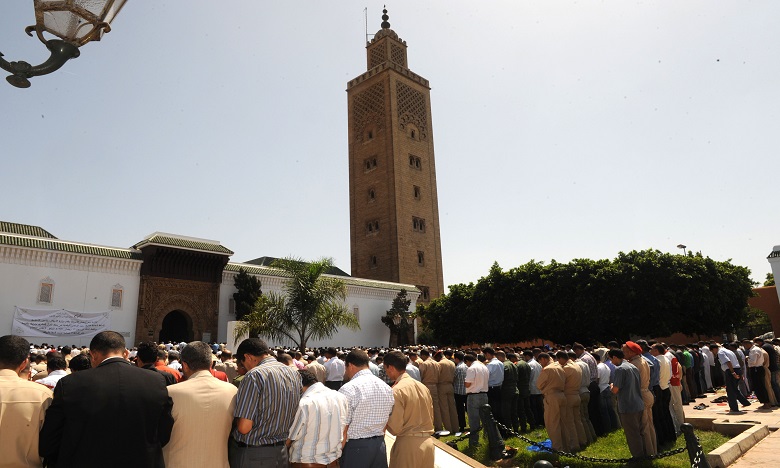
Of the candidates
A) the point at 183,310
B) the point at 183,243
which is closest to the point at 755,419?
the point at 183,310

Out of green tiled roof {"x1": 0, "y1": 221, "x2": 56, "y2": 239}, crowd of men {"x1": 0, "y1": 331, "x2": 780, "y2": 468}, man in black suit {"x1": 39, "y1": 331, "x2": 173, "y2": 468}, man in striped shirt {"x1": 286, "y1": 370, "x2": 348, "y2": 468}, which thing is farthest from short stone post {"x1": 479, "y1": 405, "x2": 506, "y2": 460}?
green tiled roof {"x1": 0, "y1": 221, "x2": 56, "y2": 239}

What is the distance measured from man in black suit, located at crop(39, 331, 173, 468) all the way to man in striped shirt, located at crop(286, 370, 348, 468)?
3.38 feet

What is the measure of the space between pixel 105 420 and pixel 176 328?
27939 mm

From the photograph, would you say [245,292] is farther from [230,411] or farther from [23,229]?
[230,411]

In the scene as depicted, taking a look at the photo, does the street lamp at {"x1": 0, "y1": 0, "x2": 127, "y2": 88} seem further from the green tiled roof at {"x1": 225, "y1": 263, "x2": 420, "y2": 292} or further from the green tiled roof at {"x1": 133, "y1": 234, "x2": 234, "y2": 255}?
the green tiled roof at {"x1": 133, "y1": 234, "x2": 234, "y2": 255}

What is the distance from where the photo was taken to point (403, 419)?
4371 millimetres

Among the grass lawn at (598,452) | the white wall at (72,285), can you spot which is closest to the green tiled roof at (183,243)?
the white wall at (72,285)

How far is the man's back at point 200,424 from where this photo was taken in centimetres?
321

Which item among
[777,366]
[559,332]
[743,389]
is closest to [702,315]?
[559,332]

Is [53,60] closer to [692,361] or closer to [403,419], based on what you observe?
[403,419]

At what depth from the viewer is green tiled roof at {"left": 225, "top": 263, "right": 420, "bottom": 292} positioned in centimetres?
2998

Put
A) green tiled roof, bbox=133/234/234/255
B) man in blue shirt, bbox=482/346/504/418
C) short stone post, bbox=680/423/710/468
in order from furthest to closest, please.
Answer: green tiled roof, bbox=133/234/234/255
man in blue shirt, bbox=482/346/504/418
short stone post, bbox=680/423/710/468

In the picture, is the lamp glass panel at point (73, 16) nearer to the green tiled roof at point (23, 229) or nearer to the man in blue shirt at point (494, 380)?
the man in blue shirt at point (494, 380)

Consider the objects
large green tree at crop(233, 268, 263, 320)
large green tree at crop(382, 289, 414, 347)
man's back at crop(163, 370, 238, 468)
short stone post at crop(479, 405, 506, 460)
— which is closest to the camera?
man's back at crop(163, 370, 238, 468)
